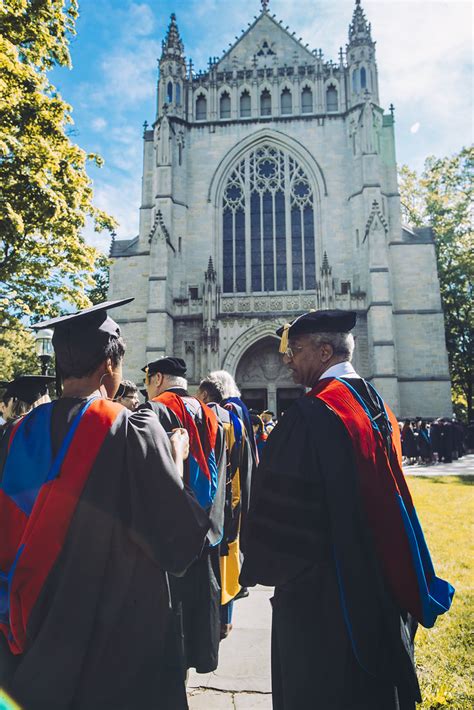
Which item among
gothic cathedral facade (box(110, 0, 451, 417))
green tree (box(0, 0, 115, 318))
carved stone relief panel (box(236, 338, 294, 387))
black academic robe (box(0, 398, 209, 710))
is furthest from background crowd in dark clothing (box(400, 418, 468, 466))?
black academic robe (box(0, 398, 209, 710))

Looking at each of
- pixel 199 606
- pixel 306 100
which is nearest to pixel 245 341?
pixel 306 100

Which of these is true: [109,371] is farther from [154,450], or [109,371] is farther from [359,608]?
[359,608]

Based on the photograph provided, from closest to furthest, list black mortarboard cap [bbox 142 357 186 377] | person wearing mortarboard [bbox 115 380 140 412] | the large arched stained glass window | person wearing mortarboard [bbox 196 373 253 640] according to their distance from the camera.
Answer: black mortarboard cap [bbox 142 357 186 377], person wearing mortarboard [bbox 196 373 253 640], person wearing mortarboard [bbox 115 380 140 412], the large arched stained glass window

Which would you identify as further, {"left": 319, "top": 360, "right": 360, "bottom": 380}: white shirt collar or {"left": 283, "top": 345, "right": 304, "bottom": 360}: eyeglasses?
{"left": 283, "top": 345, "right": 304, "bottom": 360}: eyeglasses

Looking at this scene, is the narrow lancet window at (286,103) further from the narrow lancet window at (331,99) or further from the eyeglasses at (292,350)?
the eyeglasses at (292,350)

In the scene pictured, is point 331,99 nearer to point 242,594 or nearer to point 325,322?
point 242,594

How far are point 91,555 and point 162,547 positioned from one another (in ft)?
0.74

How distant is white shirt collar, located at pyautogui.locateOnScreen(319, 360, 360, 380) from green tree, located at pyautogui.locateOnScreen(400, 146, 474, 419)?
28.0 meters

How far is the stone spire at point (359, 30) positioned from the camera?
22.8 metres

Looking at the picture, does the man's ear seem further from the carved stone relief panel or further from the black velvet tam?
the carved stone relief panel

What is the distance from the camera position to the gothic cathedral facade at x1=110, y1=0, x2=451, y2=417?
2066cm

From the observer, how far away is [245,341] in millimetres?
20922

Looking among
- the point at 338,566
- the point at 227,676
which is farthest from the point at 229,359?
the point at 338,566

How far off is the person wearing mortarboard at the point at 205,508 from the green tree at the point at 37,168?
23.0 ft
